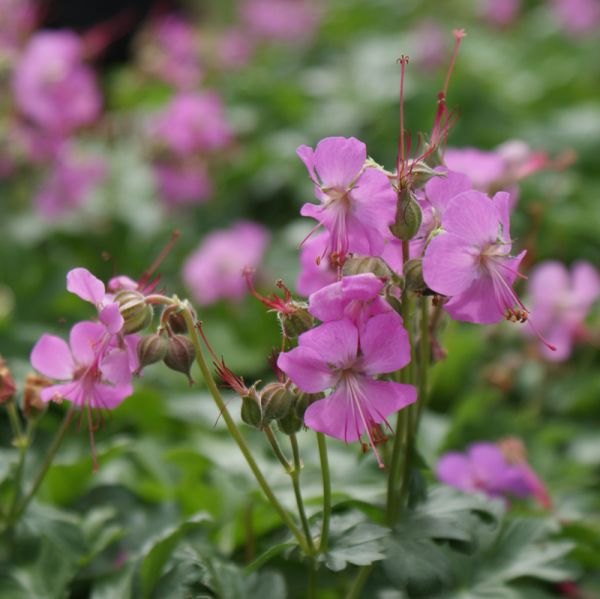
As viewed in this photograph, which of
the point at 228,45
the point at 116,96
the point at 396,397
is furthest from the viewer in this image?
the point at 228,45

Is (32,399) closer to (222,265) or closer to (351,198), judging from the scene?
(351,198)

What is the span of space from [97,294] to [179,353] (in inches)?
3.3

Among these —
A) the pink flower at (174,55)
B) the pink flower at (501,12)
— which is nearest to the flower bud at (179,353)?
the pink flower at (174,55)

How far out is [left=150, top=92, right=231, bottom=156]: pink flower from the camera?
2.05 m

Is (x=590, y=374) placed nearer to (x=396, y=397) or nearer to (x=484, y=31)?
(x=396, y=397)

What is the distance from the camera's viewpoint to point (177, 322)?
829 millimetres

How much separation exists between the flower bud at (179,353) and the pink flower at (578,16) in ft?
9.01

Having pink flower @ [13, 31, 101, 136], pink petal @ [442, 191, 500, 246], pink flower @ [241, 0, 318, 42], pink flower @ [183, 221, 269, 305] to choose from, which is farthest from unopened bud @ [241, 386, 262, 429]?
pink flower @ [241, 0, 318, 42]

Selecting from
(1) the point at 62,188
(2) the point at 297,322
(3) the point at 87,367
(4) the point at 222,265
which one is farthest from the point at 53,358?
(1) the point at 62,188

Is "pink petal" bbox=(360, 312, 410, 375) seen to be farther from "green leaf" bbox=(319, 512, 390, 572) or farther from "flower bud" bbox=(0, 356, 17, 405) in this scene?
"flower bud" bbox=(0, 356, 17, 405)

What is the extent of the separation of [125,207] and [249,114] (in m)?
0.46

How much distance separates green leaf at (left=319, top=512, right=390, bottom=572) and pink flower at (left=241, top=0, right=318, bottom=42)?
2.74 metres

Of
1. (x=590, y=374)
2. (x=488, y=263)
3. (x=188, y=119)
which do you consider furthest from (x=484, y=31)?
(x=488, y=263)

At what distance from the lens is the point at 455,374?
162cm
